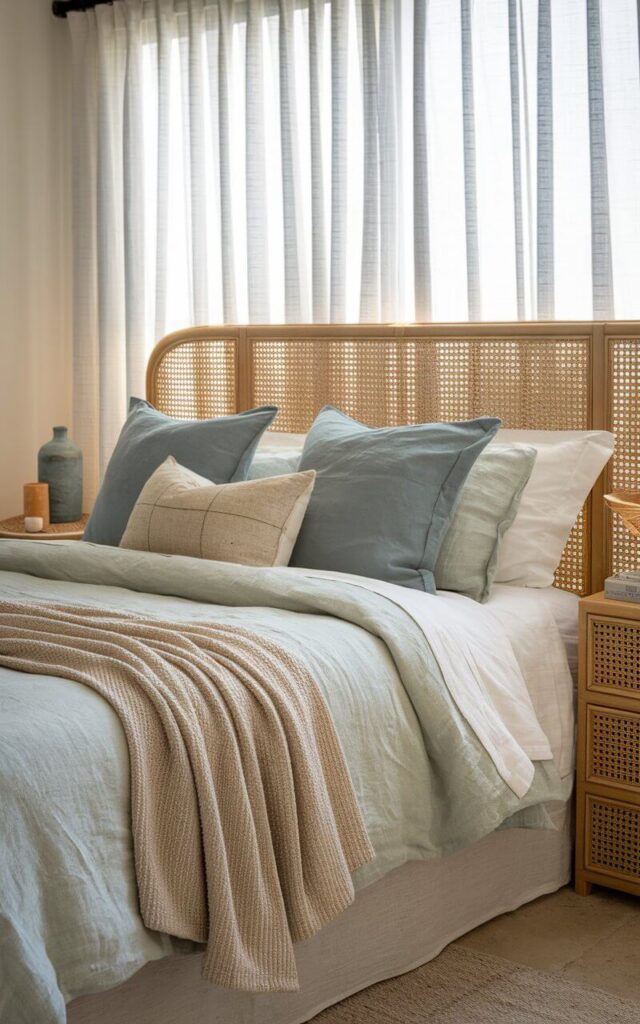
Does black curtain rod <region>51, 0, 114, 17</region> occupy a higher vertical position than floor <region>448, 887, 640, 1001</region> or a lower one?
higher

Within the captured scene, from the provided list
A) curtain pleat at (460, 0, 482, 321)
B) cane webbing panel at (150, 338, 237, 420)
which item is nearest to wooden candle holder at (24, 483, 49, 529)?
cane webbing panel at (150, 338, 237, 420)

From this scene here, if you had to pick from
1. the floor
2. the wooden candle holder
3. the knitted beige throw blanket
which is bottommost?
the floor

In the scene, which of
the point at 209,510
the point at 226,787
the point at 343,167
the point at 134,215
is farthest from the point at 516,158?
the point at 226,787

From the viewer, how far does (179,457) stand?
312 cm

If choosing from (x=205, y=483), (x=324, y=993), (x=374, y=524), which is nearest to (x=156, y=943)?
(x=324, y=993)

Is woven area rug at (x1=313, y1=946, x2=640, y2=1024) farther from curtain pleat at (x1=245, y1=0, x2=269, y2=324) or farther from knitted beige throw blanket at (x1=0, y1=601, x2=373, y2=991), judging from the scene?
curtain pleat at (x1=245, y1=0, x2=269, y2=324)

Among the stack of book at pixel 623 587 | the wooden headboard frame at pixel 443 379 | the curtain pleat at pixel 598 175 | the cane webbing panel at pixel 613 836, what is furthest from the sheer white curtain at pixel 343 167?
the cane webbing panel at pixel 613 836

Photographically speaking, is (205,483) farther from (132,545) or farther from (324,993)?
(324,993)

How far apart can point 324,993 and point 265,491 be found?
1124 millimetres

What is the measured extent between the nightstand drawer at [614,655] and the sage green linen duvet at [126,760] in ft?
0.89

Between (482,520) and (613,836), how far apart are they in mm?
767

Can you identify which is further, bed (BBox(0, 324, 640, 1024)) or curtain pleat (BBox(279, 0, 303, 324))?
curtain pleat (BBox(279, 0, 303, 324))

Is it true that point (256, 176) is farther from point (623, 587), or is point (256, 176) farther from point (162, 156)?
point (623, 587)

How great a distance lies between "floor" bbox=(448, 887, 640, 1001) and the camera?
2227mm
